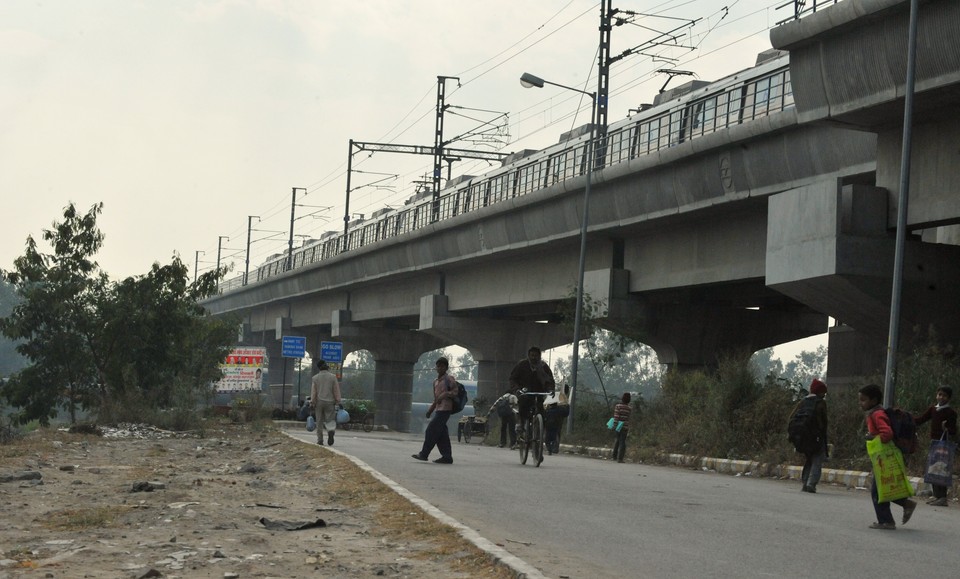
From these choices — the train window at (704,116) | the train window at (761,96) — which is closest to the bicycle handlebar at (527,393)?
the train window at (761,96)

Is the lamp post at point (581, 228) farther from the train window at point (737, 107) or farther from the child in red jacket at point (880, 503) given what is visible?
the child in red jacket at point (880, 503)

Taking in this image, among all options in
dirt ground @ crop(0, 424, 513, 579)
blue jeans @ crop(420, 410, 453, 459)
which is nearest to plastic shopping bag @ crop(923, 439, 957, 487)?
dirt ground @ crop(0, 424, 513, 579)

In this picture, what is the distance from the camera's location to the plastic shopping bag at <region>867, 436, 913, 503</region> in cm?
1080

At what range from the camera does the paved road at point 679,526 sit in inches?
322

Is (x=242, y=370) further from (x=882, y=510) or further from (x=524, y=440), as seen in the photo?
(x=882, y=510)

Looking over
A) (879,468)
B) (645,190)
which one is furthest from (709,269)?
(879,468)

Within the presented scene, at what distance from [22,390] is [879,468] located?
31.9 metres

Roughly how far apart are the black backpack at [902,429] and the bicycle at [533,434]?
6.59 m

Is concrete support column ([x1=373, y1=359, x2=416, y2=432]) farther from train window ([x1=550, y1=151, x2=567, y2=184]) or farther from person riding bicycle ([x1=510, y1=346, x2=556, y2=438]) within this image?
person riding bicycle ([x1=510, y1=346, x2=556, y2=438])

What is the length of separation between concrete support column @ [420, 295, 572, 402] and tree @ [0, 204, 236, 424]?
10.8 m

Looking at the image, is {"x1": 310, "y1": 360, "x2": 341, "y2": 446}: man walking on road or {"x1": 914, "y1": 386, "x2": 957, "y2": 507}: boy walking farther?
{"x1": 310, "y1": 360, "x2": 341, "y2": 446}: man walking on road

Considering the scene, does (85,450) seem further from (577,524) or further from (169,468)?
(577,524)

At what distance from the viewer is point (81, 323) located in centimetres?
3816

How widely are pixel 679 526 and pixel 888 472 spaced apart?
1.89m
